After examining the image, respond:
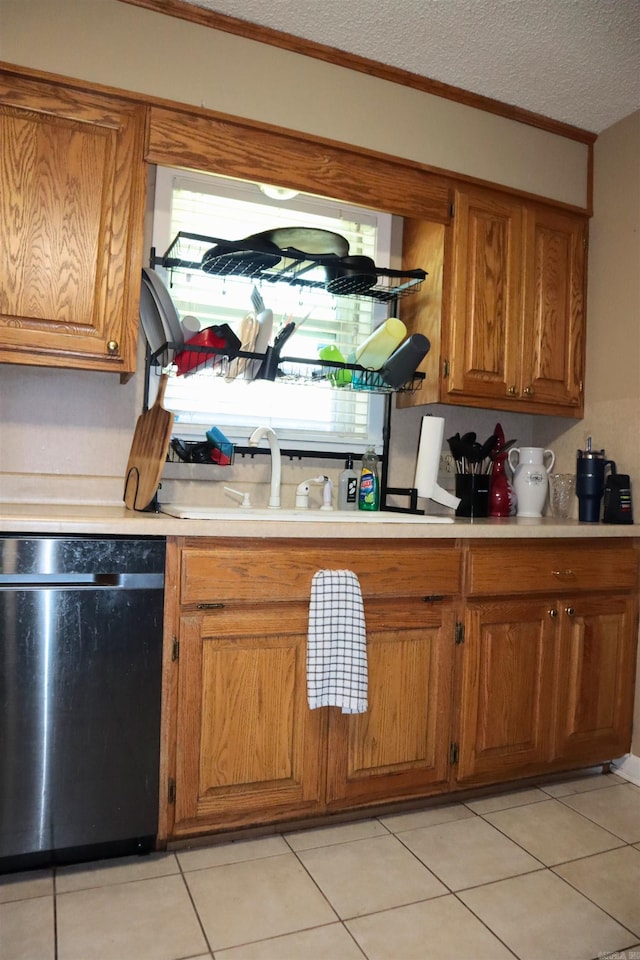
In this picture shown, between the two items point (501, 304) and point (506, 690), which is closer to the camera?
point (506, 690)

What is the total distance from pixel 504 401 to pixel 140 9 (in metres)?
1.82

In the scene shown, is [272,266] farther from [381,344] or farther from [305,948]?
[305,948]

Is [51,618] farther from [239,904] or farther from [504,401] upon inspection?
[504,401]

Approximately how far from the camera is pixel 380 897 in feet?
5.64

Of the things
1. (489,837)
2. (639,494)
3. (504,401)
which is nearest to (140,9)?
(504,401)

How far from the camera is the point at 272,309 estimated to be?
2.58 m

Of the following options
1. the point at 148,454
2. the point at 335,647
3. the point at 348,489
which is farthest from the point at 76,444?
the point at 335,647

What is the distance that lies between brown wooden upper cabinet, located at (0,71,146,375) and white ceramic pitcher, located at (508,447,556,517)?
1.64 m

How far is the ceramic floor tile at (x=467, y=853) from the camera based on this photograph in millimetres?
1841

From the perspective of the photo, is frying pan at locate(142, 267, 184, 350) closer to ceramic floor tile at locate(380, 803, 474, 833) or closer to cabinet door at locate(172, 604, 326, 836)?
cabinet door at locate(172, 604, 326, 836)

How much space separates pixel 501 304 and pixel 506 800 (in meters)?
1.80

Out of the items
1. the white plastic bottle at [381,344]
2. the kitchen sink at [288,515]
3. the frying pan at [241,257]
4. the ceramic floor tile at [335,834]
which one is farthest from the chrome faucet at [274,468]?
the ceramic floor tile at [335,834]

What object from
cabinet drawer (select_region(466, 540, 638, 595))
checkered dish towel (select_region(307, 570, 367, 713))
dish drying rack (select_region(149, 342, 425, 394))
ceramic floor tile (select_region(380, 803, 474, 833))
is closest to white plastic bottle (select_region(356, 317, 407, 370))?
dish drying rack (select_region(149, 342, 425, 394))

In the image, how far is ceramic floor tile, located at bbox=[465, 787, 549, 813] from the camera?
2250 millimetres
